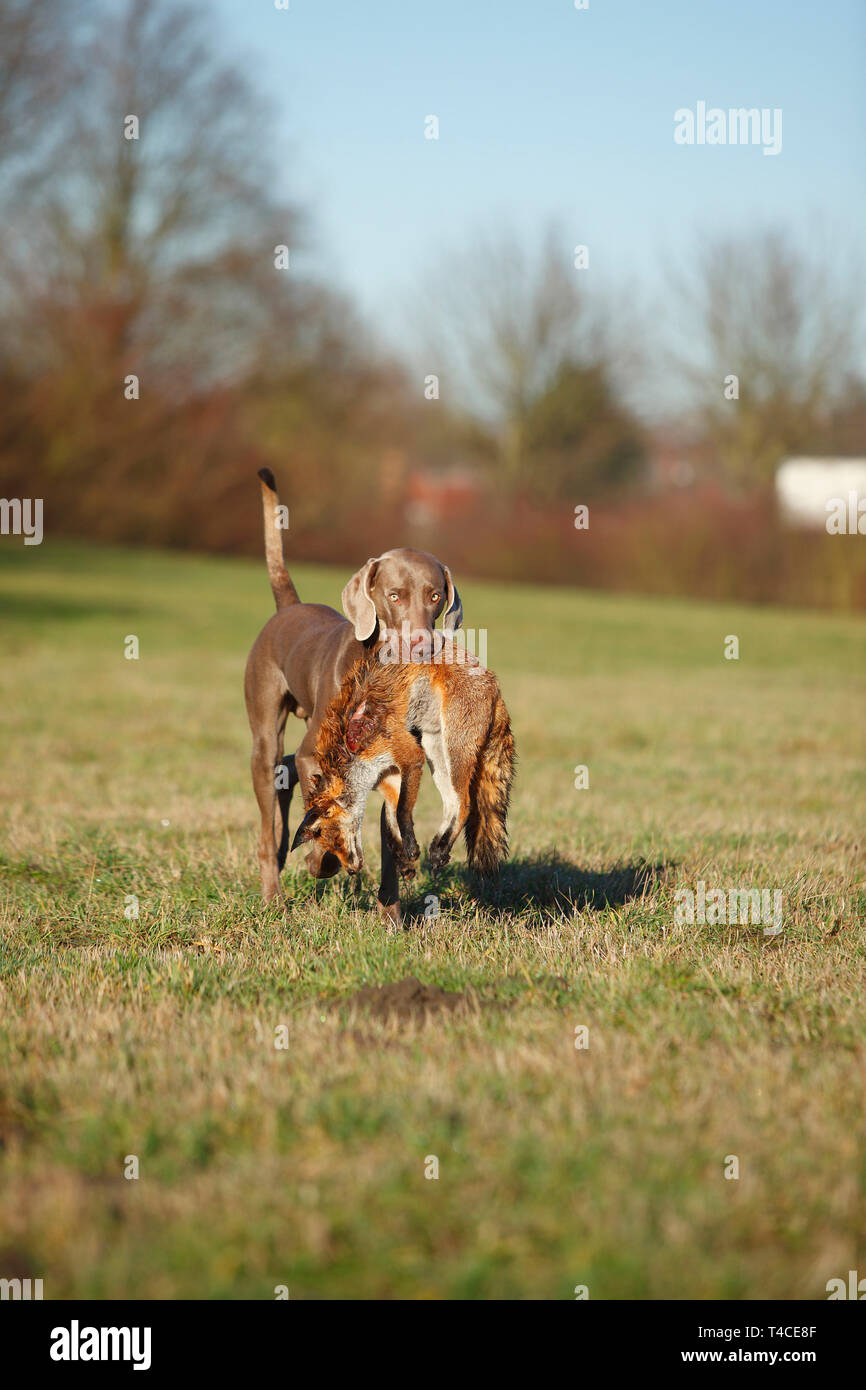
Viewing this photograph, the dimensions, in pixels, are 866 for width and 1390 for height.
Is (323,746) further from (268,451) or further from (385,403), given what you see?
(385,403)

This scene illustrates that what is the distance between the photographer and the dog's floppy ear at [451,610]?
497cm

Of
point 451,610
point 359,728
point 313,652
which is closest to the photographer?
point 359,728

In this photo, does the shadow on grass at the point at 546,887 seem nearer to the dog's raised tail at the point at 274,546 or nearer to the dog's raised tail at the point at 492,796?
the dog's raised tail at the point at 492,796

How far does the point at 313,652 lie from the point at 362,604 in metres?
0.56

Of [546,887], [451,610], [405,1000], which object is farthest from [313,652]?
[405,1000]

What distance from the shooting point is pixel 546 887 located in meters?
5.67

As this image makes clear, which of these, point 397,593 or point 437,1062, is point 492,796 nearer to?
point 397,593

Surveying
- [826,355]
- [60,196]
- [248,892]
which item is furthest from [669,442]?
[248,892]

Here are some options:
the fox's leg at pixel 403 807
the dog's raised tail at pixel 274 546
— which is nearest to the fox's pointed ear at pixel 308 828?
the fox's leg at pixel 403 807

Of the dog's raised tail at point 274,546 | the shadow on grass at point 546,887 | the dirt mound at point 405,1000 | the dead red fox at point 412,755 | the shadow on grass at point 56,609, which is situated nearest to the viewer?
the dirt mound at point 405,1000

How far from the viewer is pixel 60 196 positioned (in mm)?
37656

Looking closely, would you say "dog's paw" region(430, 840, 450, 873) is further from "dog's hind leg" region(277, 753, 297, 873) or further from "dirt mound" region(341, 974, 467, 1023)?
"dog's hind leg" region(277, 753, 297, 873)

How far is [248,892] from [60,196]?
37042 millimetres

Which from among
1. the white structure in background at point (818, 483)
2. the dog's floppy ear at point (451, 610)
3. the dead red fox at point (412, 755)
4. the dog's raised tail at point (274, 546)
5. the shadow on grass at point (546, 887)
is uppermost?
the white structure in background at point (818, 483)
